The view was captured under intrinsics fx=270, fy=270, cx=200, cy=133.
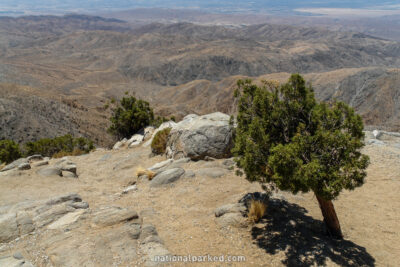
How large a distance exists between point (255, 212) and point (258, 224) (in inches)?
15.3

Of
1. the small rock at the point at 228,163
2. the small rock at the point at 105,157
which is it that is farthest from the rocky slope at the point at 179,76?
the small rock at the point at 228,163

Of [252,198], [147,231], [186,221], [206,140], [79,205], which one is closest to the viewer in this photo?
[147,231]

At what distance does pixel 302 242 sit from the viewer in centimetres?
799

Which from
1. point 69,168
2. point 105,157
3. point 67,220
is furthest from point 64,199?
point 105,157

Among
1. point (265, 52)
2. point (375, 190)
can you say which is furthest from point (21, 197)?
point (265, 52)

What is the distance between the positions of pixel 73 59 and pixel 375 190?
628 feet

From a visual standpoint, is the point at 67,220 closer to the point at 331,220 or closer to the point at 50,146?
the point at 331,220

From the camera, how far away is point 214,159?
49.8 ft

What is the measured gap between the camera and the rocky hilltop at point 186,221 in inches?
294

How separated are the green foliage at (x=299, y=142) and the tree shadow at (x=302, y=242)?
1.74 meters

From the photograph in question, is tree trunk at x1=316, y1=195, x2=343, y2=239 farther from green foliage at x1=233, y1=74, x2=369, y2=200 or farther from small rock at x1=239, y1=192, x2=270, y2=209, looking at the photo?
Result: small rock at x1=239, y1=192, x2=270, y2=209

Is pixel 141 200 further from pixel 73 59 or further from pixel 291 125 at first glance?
pixel 73 59

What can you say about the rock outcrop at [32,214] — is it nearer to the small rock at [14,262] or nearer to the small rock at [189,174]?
the small rock at [14,262]

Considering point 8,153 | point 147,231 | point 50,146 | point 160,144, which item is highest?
point 147,231
